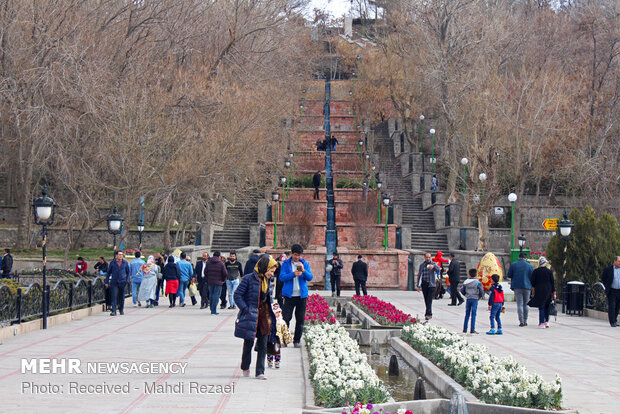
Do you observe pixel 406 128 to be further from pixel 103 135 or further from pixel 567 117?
pixel 103 135

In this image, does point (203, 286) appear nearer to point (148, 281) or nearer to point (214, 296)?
point (148, 281)

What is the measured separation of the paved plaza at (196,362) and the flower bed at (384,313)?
1.40 meters

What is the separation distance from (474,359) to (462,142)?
2907cm

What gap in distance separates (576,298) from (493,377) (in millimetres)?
13709

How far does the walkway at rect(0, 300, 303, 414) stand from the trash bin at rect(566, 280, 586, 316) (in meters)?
9.97

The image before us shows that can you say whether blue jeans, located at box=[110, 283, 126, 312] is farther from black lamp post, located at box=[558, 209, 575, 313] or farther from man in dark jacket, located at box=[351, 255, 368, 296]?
black lamp post, located at box=[558, 209, 575, 313]

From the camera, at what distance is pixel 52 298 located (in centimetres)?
1723

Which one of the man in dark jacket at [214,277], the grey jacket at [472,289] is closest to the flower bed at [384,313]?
the grey jacket at [472,289]

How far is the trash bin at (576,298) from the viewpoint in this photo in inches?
836

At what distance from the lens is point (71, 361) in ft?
37.1

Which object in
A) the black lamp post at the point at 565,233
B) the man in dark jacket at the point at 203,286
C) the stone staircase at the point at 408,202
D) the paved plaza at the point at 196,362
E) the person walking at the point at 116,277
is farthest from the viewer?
the stone staircase at the point at 408,202

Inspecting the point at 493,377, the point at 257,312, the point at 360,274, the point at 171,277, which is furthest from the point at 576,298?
the point at 257,312

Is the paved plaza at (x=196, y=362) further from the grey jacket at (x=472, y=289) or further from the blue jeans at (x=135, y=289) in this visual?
the blue jeans at (x=135, y=289)

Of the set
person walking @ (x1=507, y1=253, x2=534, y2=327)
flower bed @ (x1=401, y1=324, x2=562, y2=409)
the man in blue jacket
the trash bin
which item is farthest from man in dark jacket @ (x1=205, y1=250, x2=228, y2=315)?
the trash bin
